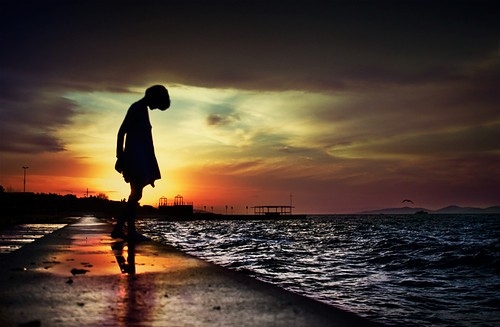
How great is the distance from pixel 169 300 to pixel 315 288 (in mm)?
8108

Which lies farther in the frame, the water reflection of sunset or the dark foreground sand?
the water reflection of sunset

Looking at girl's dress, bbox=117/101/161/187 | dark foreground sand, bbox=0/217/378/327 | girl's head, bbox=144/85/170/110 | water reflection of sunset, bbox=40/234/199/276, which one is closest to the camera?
dark foreground sand, bbox=0/217/378/327

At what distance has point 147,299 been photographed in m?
3.06

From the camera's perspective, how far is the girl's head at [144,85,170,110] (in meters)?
7.69

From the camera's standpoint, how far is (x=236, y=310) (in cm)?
276

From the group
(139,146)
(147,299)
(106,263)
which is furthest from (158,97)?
(147,299)

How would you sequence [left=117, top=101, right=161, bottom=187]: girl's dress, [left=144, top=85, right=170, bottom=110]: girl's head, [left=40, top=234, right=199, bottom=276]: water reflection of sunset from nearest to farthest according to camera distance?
[left=40, top=234, right=199, bottom=276]: water reflection of sunset, [left=144, top=85, right=170, bottom=110]: girl's head, [left=117, top=101, right=161, bottom=187]: girl's dress

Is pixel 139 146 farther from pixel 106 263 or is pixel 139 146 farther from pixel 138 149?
pixel 106 263

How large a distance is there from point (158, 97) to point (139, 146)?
0.88 meters

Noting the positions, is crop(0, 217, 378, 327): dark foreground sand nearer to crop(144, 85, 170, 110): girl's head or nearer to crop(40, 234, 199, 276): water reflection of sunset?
crop(40, 234, 199, 276): water reflection of sunset

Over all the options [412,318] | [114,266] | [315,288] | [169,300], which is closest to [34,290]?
[169,300]

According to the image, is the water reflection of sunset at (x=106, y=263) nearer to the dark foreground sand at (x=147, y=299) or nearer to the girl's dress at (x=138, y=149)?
the dark foreground sand at (x=147, y=299)

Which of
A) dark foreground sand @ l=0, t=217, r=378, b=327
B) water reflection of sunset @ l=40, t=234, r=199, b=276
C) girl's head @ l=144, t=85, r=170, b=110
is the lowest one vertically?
water reflection of sunset @ l=40, t=234, r=199, b=276

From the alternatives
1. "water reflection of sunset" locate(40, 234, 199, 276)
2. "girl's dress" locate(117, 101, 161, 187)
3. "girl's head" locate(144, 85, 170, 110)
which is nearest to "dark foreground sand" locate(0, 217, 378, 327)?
"water reflection of sunset" locate(40, 234, 199, 276)
